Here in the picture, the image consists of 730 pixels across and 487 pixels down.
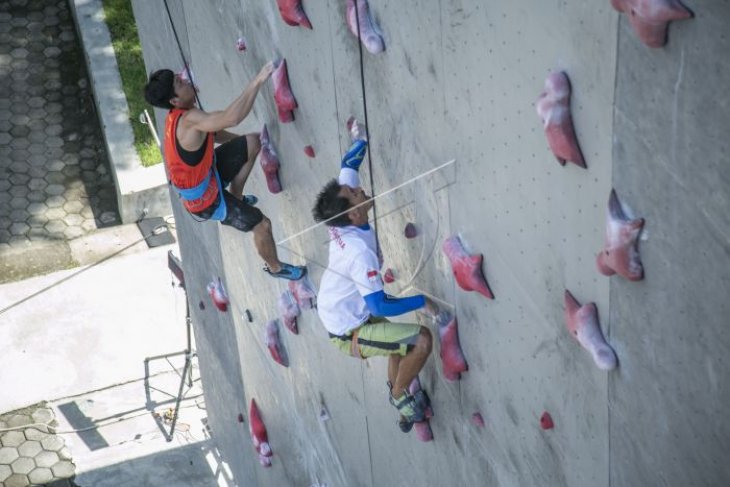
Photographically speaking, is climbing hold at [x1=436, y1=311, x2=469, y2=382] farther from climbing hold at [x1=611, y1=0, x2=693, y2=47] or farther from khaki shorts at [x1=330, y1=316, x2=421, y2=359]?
climbing hold at [x1=611, y1=0, x2=693, y2=47]

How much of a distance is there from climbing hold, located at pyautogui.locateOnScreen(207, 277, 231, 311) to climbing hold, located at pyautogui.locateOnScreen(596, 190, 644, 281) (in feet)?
17.3

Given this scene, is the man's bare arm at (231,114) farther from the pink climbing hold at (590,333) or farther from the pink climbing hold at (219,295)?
the pink climbing hold at (219,295)

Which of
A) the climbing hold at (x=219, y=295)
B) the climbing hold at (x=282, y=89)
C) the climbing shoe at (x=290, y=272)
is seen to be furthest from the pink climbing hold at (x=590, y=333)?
the climbing hold at (x=219, y=295)

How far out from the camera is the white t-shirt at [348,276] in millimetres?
4172

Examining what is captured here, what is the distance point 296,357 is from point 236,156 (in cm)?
150

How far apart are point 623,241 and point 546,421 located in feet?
3.21

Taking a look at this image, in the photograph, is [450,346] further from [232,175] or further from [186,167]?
[232,175]

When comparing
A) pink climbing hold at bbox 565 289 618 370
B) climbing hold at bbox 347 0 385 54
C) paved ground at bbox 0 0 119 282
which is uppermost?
climbing hold at bbox 347 0 385 54

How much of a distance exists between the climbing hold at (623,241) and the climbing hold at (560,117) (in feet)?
0.58

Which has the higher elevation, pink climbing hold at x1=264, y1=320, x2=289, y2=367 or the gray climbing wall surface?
the gray climbing wall surface

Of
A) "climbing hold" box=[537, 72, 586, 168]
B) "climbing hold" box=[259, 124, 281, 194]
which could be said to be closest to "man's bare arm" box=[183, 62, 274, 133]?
"climbing hold" box=[259, 124, 281, 194]

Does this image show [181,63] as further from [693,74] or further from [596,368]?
[693,74]

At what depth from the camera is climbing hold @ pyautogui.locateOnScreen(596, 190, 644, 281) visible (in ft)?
→ 9.11

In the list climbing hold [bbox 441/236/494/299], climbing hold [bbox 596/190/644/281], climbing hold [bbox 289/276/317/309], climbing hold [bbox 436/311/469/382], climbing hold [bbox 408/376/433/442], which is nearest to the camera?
climbing hold [bbox 596/190/644/281]
